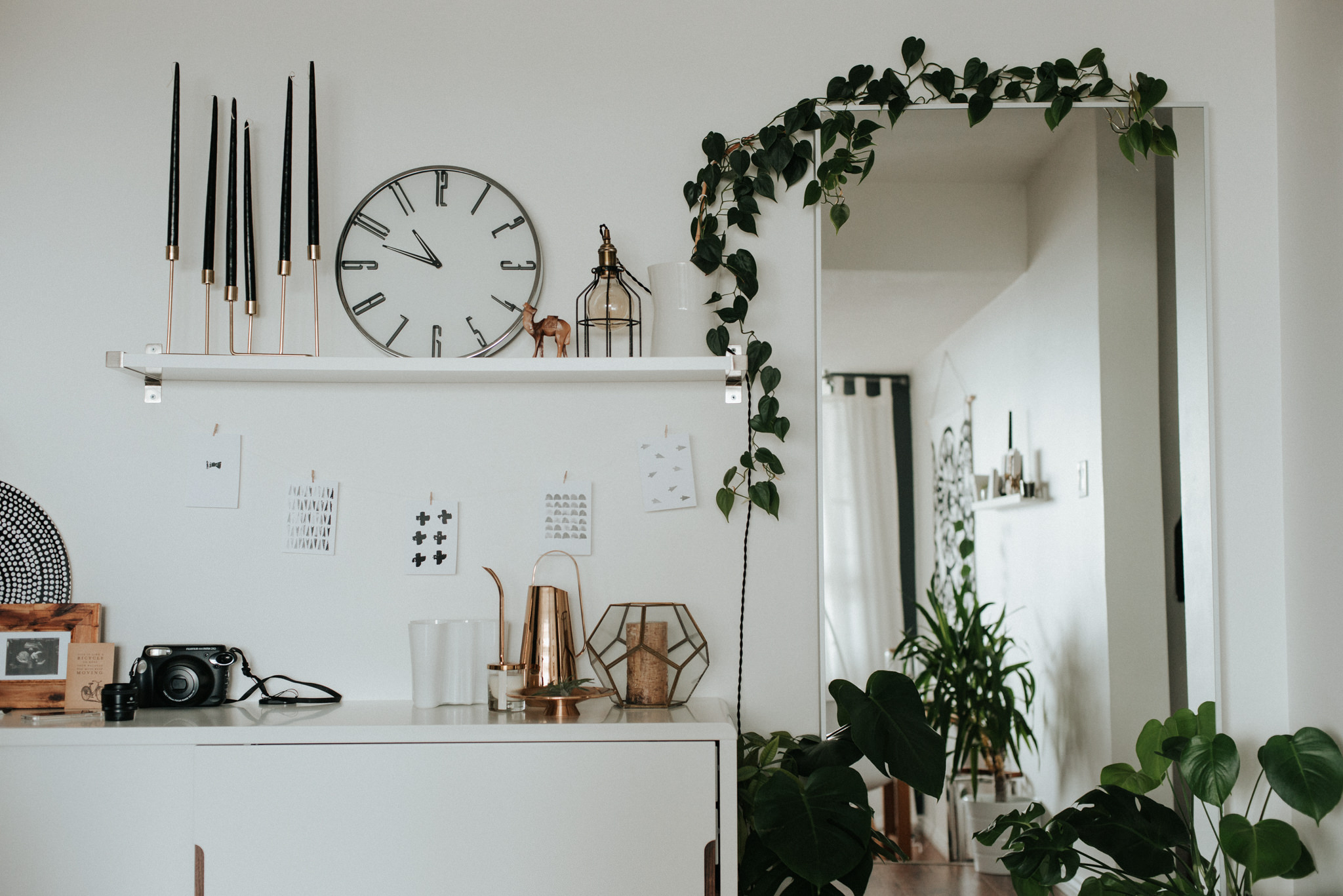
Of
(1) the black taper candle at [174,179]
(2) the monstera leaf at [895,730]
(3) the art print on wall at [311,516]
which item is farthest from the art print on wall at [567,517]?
(1) the black taper candle at [174,179]

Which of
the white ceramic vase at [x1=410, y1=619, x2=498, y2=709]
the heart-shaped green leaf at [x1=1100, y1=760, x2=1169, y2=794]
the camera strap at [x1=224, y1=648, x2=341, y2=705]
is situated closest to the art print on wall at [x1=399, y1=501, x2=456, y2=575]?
the white ceramic vase at [x1=410, y1=619, x2=498, y2=709]

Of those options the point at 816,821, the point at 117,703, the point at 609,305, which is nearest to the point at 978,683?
the point at 816,821

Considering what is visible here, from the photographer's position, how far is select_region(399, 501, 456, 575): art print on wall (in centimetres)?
204

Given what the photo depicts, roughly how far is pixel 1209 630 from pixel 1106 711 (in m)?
0.26

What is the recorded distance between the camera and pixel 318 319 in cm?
207

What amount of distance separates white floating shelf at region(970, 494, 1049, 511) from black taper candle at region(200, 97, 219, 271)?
66.6 inches

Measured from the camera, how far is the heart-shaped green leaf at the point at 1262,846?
1.63m

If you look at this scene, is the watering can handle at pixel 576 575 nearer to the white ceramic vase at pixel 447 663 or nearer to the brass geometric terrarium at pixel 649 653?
the brass geometric terrarium at pixel 649 653

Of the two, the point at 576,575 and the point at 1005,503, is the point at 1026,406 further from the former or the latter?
the point at 576,575

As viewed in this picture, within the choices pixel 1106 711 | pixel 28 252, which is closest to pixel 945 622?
pixel 1106 711

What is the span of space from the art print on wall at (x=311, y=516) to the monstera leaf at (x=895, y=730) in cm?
109

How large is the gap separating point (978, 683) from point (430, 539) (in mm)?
1285

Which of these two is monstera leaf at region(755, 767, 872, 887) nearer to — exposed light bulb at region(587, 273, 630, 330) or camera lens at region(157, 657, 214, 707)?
exposed light bulb at region(587, 273, 630, 330)

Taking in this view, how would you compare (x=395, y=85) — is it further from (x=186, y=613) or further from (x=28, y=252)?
(x=186, y=613)
